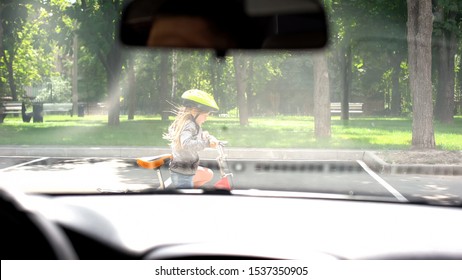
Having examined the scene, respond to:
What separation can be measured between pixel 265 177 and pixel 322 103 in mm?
9528

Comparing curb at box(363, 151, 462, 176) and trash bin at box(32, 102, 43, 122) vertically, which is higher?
trash bin at box(32, 102, 43, 122)

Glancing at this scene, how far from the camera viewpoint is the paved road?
10297mm

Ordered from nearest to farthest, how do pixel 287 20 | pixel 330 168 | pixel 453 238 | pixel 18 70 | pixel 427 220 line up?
pixel 453 238 → pixel 427 220 → pixel 287 20 → pixel 330 168 → pixel 18 70

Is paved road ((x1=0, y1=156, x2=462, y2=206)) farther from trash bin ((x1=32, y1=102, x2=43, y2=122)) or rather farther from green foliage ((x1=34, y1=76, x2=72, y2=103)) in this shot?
green foliage ((x1=34, y1=76, x2=72, y2=103))

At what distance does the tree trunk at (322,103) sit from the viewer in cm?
2094

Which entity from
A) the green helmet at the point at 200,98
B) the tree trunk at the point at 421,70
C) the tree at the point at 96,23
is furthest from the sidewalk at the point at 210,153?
the green helmet at the point at 200,98

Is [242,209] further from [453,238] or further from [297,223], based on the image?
[453,238]

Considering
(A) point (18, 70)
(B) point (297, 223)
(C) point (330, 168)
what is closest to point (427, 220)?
(B) point (297, 223)

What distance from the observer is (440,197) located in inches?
374

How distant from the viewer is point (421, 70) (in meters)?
16.4

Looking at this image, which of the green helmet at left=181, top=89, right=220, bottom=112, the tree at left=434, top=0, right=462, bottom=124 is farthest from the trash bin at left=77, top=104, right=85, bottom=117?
the green helmet at left=181, top=89, right=220, bottom=112

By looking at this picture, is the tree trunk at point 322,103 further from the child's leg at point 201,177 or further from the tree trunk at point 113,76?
the child's leg at point 201,177

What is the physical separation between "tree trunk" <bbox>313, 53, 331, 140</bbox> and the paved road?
19.1 feet
